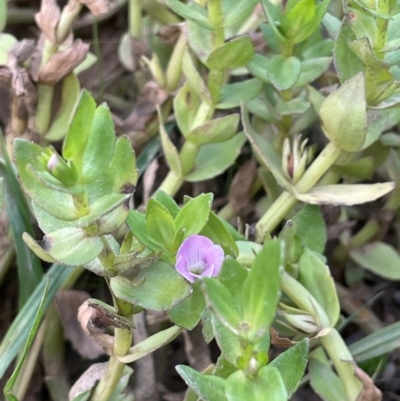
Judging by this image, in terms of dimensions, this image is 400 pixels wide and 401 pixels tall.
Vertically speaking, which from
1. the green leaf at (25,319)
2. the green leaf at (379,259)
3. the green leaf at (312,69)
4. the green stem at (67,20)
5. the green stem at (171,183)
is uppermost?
the green stem at (67,20)

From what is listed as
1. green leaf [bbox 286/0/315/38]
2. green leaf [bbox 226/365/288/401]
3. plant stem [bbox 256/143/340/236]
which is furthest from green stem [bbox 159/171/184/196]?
green leaf [bbox 226/365/288/401]

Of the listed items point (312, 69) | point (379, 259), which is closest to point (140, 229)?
point (312, 69)

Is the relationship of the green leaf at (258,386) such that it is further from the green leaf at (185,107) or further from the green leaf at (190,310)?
the green leaf at (185,107)

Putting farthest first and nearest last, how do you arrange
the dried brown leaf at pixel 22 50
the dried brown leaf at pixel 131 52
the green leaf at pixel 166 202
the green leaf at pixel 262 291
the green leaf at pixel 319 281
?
the dried brown leaf at pixel 131 52
the dried brown leaf at pixel 22 50
the green leaf at pixel 319 281
the green leaf at pixel 166 202
the green leaf at pixel 262 291

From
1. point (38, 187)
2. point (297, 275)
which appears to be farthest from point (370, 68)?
point (38, 187)

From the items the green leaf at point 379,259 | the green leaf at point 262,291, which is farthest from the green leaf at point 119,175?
the green leaf at point 379,259

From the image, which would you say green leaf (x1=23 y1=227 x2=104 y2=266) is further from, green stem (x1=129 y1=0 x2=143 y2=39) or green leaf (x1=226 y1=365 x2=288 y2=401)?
green stem (x1=129 y1=0 x2=143 y2=39)
